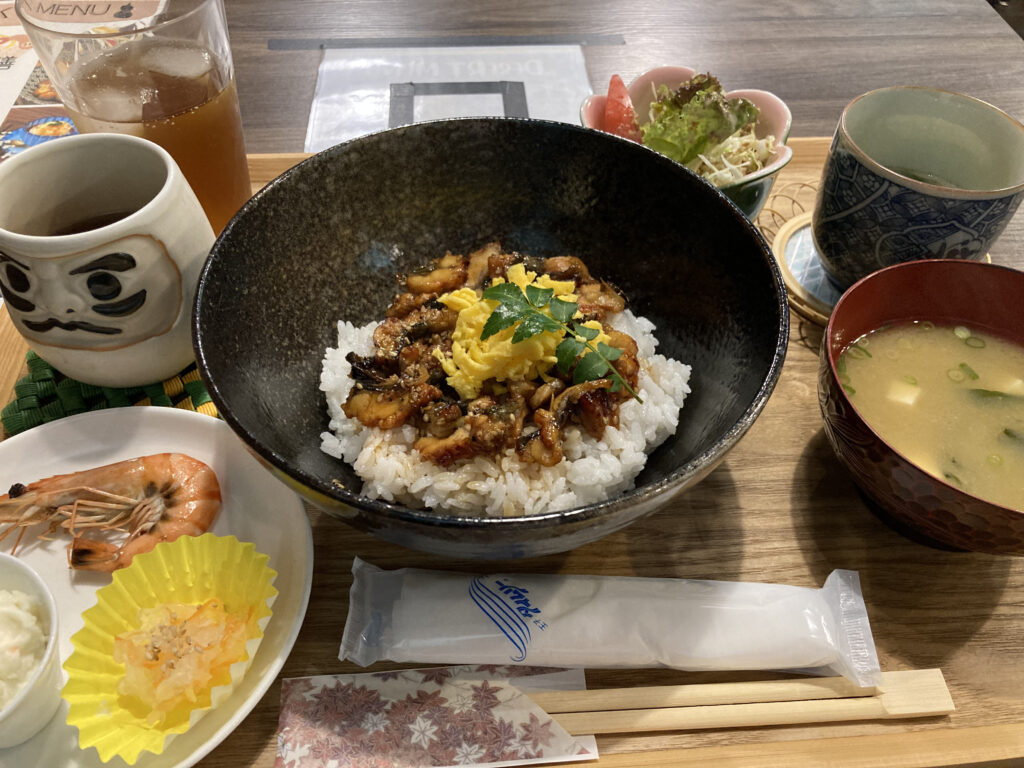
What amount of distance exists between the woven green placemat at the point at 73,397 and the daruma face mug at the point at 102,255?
0.04 m

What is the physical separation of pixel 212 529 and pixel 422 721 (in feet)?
2.02

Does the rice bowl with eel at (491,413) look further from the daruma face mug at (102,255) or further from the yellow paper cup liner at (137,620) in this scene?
the daruma face mug at (102,255)

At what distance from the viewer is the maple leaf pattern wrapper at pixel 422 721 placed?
123cm

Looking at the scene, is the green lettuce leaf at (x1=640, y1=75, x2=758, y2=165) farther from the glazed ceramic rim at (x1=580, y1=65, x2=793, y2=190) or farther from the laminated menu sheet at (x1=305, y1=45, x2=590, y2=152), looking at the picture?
the laminated menu sheet at (x1=305, y1=45, x2=590, y2=152)

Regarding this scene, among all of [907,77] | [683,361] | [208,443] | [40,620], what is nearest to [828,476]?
[683,361]

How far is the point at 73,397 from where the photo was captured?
1.74 metres

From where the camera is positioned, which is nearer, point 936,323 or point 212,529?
point 212,529

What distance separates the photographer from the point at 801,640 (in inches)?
52.6

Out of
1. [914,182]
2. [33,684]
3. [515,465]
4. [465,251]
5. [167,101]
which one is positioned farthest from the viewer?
[465,251]

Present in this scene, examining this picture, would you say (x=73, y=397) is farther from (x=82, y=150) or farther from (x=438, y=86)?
(x=438, y=86)

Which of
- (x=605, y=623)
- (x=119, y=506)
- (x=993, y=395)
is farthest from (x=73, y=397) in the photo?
(x=993, y=395)

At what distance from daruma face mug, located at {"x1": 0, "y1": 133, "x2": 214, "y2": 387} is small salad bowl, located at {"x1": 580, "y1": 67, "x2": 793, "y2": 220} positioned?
4.36 ft

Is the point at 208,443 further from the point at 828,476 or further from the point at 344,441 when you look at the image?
the point at 828,476

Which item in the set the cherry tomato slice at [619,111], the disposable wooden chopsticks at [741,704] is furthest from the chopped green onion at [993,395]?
the cherry tomato slice at [619,111]
